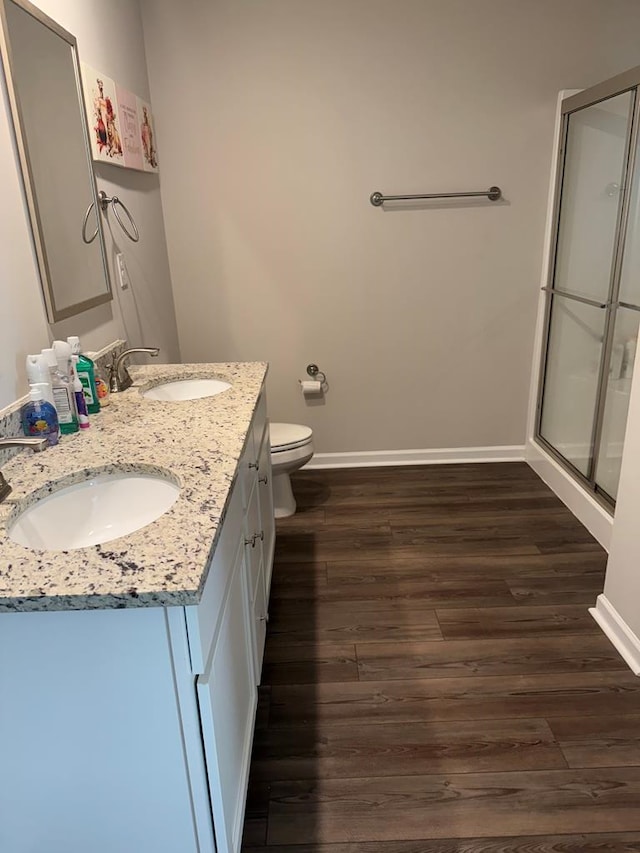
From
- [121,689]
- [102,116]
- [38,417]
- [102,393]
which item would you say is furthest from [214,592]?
[102,116]

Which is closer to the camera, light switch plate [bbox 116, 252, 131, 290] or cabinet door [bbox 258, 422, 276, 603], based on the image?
cabinet door [bbox 258, 422, 276, 603]

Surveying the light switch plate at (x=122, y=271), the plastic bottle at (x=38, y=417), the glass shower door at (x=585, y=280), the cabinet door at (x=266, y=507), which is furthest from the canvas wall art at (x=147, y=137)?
the glass shower door at (x=585, y=280)

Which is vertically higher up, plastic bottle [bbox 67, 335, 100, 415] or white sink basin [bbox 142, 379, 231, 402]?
plastic bottle [bbox 67, 335, 100, 415]

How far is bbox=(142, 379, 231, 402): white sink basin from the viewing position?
218 cm

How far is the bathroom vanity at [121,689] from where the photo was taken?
0.93 m

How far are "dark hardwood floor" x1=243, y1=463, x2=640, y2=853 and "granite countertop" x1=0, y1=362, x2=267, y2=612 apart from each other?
87 cm

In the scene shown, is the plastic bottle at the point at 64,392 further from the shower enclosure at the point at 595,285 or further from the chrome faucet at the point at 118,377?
the shower enclosure at the point at 595,285

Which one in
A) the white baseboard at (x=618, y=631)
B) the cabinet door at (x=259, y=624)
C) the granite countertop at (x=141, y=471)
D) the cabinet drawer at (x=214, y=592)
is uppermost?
the granite countertop at (x=141, y=471)

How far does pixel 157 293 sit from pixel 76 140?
1026mm

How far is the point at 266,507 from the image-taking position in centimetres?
223

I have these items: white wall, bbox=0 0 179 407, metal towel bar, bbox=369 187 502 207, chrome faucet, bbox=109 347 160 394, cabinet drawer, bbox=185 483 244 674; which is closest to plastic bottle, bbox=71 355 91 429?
white wall, bbox=0 0 179 407

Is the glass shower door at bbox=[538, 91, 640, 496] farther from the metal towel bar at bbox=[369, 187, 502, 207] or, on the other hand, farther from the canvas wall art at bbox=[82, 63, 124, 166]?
the canvas wall art at bbox=[82, 63, 124, 166]

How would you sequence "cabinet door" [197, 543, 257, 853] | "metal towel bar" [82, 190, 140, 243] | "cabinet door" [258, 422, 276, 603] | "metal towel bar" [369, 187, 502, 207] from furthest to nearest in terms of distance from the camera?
"metal towel bar" [369, 187, 502, 207]
"cabinet door" [258, 422, 276, 603]
"metal towel bar" [82, 190, 140, 243]
"cabinet door" [197, 543, 257, 853]

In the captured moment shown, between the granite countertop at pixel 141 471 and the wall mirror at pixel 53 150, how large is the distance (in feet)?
1.29
